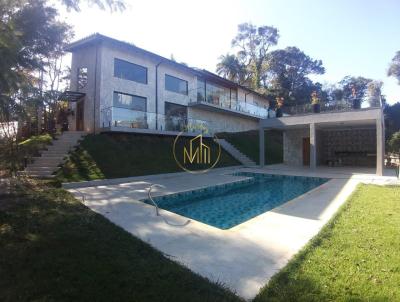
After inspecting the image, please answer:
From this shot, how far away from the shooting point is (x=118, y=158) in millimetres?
15438

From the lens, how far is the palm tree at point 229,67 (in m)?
43.0

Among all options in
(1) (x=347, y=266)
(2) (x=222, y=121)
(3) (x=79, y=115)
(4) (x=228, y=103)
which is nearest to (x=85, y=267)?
(1) (x=347, y=266)

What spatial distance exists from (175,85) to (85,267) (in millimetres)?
20977

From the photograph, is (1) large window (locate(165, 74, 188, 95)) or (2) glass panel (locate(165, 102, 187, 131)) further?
(1) large window (locate(165, 74, 188, 95))

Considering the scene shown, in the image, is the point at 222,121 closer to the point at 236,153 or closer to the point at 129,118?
the point at 236,153

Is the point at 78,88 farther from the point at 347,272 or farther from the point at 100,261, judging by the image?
the point at 347,272

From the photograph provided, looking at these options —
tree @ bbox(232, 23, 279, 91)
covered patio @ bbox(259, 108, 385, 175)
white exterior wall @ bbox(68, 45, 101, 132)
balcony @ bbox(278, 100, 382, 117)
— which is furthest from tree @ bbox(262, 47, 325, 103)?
white exterior wall @ bbox(68, 45, 101, 132)

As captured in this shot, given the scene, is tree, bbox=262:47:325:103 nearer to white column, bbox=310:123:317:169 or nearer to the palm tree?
the palm tree

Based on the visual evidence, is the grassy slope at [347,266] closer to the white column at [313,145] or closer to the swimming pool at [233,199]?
the swimming pool at [233,199]

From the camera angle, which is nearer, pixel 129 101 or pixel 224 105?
pixel 129 101

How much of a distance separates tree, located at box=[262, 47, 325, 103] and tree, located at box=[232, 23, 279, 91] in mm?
1509

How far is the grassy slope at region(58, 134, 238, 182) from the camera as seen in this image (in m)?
13.4

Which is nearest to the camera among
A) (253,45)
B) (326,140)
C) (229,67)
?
(326,140)

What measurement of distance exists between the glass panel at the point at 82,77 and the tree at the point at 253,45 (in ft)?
98.3
